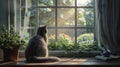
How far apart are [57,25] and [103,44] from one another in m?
0.64

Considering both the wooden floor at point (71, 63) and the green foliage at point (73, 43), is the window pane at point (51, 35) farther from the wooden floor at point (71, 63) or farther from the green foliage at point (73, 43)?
the wooden floor at point (71, 63)

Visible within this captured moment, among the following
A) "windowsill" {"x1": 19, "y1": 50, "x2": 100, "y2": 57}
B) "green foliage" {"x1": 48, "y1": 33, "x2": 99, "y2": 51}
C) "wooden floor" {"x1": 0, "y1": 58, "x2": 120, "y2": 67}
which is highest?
"green foliage" {"x1": 48, "y1": 33, "x2": 99, "y2": 51}

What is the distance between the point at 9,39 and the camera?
10.2 feet

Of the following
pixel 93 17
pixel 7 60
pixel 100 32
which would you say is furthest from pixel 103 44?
pixel 7 60

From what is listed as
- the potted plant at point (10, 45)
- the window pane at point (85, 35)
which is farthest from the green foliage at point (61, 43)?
the potted plant at point (10, 45)

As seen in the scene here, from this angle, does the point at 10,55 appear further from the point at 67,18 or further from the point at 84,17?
the point at 84,17

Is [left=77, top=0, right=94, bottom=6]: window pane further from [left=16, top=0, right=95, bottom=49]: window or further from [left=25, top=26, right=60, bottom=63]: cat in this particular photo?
[left=25, top=26, right=60, bottom=63]: cat

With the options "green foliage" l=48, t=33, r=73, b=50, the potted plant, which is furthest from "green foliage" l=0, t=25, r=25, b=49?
"green foliage" l=48, t=33, r=73, b=50

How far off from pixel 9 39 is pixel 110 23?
112cm

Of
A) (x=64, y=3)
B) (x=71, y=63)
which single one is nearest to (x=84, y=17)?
(x=64, y=3)

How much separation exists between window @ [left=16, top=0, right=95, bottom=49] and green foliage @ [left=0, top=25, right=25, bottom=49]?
1.26 ft

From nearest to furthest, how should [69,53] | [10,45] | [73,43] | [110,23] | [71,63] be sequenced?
[71,63]
[10,45]
[110,23]
[69,53]
[73,43]

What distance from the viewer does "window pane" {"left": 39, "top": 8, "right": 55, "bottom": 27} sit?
360 cm

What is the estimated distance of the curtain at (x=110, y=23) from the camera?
10.7ft
